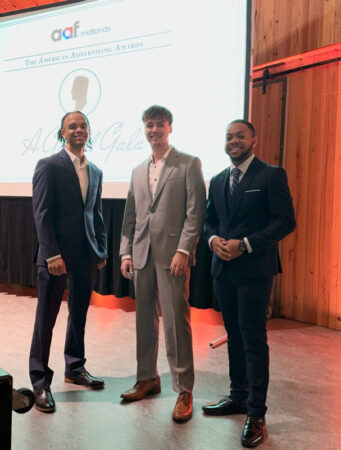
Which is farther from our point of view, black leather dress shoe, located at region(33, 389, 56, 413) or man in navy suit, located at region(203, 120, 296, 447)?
black leather dress shoe, located at region(33, 389, 56, 413)

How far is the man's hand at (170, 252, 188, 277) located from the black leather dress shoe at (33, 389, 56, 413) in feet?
2.85

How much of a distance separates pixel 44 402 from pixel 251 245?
49.0 inches

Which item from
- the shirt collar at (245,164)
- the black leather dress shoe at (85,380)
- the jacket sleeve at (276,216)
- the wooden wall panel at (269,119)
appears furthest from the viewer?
the wooden wall panel at (269,119)

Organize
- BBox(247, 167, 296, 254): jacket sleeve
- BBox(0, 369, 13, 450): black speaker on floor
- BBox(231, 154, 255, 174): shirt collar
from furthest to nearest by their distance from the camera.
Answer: BBox(231, 154, 255, 174): shirt collar → BBox(247, 167, 296, 254): jacket sleeve → BBox(0, 369, 13, 450): black speaker on floor

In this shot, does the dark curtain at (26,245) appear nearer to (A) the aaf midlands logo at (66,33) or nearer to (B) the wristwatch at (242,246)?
(A) the aaf midlands logo at (66,33)

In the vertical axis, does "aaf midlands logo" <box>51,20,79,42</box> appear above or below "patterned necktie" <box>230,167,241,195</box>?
above

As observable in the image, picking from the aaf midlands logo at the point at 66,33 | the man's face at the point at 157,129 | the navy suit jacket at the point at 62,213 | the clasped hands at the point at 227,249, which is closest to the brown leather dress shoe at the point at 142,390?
the navy suit jacket at the point at 62,213

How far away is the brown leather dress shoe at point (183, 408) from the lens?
1.96m

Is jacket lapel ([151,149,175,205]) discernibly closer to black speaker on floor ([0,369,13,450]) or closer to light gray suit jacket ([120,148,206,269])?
light gray suit jacket ([120,148,206,269])

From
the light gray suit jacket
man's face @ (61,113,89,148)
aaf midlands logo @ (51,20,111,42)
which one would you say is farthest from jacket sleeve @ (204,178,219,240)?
aaf midlands logo @ (51,20,111,42)

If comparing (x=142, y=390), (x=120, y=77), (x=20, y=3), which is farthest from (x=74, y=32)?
(x=142, y=390)

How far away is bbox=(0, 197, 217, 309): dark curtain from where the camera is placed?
157 inches

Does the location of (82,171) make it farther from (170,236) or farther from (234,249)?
(234,249)

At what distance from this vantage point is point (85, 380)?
2.35 m
